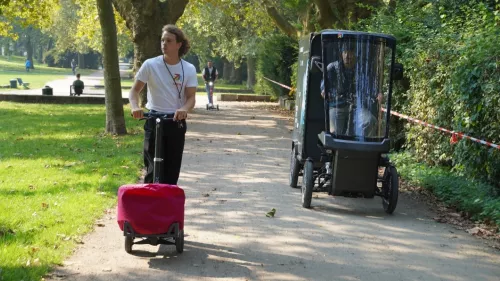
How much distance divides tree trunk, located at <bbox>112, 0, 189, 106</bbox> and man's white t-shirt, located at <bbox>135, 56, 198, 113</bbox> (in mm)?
16568

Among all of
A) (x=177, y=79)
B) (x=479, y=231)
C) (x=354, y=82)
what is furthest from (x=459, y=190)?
(x=177, y=79)

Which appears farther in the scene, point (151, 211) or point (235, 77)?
point (235, 77)

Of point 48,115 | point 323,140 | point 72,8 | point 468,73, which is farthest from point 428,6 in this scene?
point 72,8

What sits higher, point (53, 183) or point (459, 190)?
point (459, 190)

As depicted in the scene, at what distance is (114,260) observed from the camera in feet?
21.1

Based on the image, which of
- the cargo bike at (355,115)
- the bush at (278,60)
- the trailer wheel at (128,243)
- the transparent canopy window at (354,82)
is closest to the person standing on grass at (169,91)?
the trailer wheel at (128,243)

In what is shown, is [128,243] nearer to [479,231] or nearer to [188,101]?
[188,101]

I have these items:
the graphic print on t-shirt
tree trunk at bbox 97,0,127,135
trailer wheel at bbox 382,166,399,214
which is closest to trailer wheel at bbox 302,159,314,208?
trailer wheel at bbox 382,166,399,214

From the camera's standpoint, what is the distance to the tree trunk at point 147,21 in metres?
23.2

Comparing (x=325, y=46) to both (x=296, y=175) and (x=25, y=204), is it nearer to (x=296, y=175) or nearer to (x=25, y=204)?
(x=296, y=175)

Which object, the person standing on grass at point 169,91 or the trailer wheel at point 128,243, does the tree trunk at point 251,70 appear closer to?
the person standing on grass at point 169,91

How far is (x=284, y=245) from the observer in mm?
7238

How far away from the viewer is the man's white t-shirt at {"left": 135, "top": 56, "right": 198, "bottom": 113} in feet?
22.9

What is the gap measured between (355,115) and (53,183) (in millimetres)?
4385
